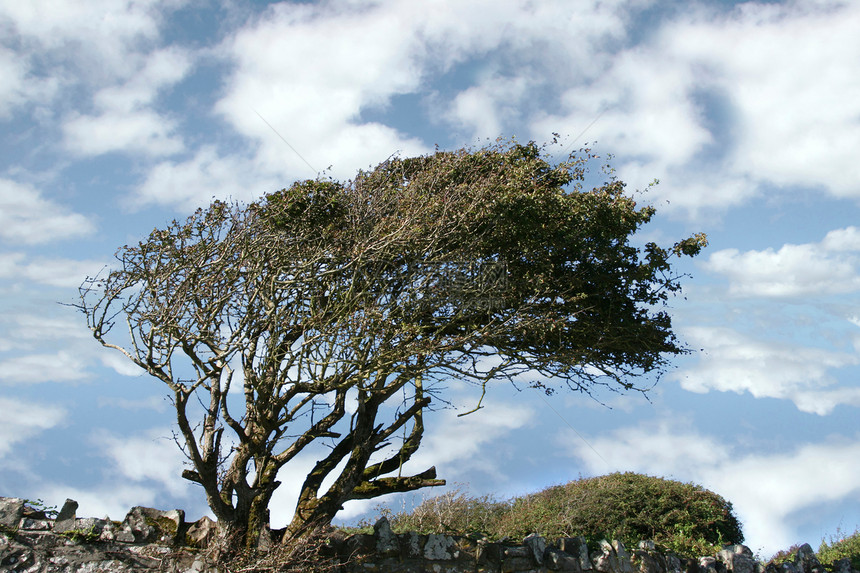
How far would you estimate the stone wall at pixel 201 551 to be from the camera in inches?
441

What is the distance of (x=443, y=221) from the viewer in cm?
1334

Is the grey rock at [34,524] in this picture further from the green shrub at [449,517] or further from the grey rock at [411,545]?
the green shrub at [449,517]

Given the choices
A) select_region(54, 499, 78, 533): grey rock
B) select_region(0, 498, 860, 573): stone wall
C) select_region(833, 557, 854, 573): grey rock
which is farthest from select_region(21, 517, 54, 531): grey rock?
select_region(833, 557, 854, 573): grey rock

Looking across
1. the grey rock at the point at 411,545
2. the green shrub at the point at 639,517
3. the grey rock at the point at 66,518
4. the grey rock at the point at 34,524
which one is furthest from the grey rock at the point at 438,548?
the grey rock at the point at 34,524

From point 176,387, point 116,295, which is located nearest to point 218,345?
point 176,387

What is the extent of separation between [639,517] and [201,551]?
37.1ft

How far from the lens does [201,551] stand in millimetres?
11914

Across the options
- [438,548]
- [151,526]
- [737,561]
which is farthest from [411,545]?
[737,561]

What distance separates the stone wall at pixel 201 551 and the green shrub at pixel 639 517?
2.61 metres

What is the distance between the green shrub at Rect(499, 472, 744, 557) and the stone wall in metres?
2.61

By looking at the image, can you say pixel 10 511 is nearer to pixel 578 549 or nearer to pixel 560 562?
pixel 560 562

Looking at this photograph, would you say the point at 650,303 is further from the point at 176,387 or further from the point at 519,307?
the point at 176,387

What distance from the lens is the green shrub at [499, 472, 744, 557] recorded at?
17672mm

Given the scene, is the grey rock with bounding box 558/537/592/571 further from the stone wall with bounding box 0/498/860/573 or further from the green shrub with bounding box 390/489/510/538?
the green shrub with bounding box 390/489/510/538
